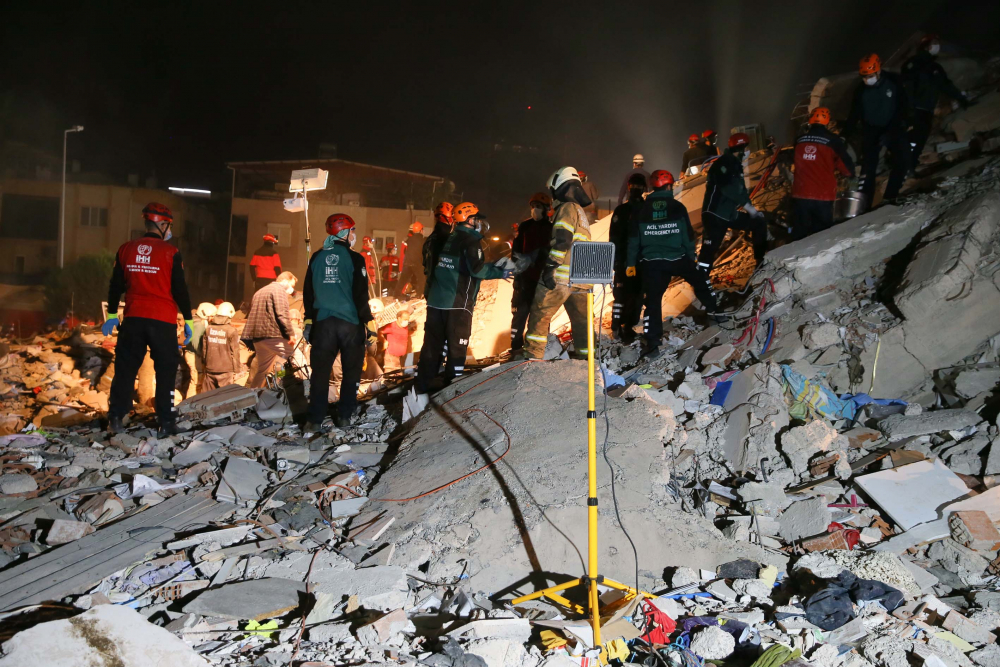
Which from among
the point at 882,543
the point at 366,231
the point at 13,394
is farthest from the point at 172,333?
the point at 366,231

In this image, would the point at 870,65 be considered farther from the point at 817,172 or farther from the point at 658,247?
the point at 658,247

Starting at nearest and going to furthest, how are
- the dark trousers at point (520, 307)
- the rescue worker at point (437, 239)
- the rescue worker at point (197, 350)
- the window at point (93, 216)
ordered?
the rescue worker at point (437, 239)
the dark trousers at point (520, 307)
the rescue worker at point (197, 350)
the window at point (93, 216)

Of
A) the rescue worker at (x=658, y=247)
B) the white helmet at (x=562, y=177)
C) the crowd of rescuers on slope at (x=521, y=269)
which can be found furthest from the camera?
the rescue worker at (x=658, y=247)

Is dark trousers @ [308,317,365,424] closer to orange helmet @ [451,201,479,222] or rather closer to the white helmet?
orange helmet @ [451,201,479,222]

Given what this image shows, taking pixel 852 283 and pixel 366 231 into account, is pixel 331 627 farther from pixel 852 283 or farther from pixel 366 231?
pixel 366 231

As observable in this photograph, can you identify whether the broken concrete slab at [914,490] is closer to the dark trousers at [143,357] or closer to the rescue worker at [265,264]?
the dark trousers at [143,357]

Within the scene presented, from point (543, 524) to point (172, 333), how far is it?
A: 3.89 metres

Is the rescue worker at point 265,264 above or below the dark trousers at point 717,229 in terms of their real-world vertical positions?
below

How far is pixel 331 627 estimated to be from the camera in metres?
3.28

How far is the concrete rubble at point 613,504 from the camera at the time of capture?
10.9 feet

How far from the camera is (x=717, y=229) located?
7859 millimetres

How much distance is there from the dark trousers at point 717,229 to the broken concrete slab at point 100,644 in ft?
21.2

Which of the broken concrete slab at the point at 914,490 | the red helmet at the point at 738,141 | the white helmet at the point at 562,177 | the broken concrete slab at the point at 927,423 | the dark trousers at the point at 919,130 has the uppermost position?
the dark trousers at the point at 919,130

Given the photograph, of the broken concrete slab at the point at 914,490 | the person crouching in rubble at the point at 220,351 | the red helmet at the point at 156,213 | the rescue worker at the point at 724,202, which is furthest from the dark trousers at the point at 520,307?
the person crouching in rubble at the point at 220,351
